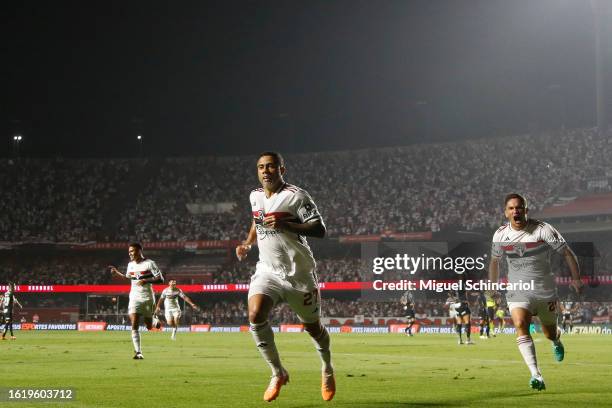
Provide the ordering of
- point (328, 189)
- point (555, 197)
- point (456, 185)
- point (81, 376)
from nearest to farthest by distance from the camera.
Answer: point (81, 376) < point (555, 197) < point (456, 185) < point (328, 189)

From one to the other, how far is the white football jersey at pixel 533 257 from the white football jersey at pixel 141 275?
10.9 meters

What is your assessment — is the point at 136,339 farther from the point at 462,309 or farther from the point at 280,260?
the point at 462,309

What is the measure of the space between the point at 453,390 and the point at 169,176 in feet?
223

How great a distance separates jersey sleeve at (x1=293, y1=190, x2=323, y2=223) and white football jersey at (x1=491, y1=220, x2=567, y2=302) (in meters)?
4.18

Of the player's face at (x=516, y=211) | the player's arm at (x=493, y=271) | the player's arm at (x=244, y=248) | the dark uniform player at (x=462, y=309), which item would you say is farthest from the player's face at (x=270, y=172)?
the dark uniform player at (x=462, y=309)

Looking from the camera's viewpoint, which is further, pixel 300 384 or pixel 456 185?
pixel 456 185

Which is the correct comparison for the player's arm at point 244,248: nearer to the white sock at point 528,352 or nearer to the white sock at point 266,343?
the white sock at point 266,343

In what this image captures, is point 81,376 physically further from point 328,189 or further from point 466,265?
point 328,189

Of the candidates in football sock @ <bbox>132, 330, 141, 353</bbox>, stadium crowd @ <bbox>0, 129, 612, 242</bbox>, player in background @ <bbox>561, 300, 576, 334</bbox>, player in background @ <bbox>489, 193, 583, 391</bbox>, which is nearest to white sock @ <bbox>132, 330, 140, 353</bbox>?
football sock @ <bbox>132, 330, 141, 353</bbox>

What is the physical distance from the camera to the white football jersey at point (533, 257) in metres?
13.6

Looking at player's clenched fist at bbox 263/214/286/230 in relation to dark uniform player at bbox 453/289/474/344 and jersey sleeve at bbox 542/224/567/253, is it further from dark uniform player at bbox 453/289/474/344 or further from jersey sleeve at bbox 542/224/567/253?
dark uniform player at bbox 453/289/474/344

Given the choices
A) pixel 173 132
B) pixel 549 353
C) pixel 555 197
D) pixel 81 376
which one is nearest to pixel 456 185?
pixel 555 197

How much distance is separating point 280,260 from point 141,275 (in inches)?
467

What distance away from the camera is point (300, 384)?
46.1 ft
